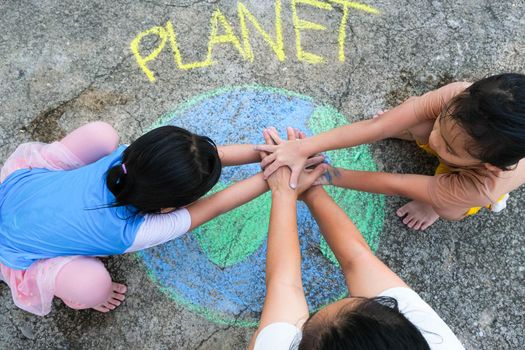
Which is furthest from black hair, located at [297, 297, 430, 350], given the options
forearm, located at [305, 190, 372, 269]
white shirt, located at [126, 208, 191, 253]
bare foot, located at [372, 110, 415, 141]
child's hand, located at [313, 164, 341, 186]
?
bare foot, located at [372, 110, 415, 141]

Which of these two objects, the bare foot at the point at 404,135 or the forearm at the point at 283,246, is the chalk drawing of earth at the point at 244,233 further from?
the forearm at the point at 283,246

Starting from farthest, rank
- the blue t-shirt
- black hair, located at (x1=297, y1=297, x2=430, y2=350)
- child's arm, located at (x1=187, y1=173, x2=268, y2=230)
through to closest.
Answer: child's arm, located at (x1=187, y1=173, x2=268, y2=230)
the blue t-shirt
black hair, located at (x1=297, y1=297, x2=430, y2=350)

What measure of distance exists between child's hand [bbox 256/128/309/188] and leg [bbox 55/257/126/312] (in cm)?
76

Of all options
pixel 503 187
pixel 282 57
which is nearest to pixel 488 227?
pixel 503 187

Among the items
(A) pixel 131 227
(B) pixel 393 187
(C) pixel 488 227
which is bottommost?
(C) pixel 488 227

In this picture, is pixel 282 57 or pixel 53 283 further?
pixel 282 57

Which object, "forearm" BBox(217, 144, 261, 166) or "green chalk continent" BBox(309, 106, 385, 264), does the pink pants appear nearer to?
"forearm" BBox(217, 144, 261, 166)

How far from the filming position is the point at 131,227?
161 centimetres

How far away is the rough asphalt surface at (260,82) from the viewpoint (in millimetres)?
1911

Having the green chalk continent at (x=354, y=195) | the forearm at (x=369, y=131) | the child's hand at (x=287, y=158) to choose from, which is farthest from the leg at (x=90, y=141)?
the green chalk continent at (x=354, y=195)

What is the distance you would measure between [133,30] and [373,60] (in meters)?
1.22

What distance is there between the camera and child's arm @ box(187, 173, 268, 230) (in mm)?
1735

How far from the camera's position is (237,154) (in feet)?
6.16

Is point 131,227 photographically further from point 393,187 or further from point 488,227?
point 488,227
